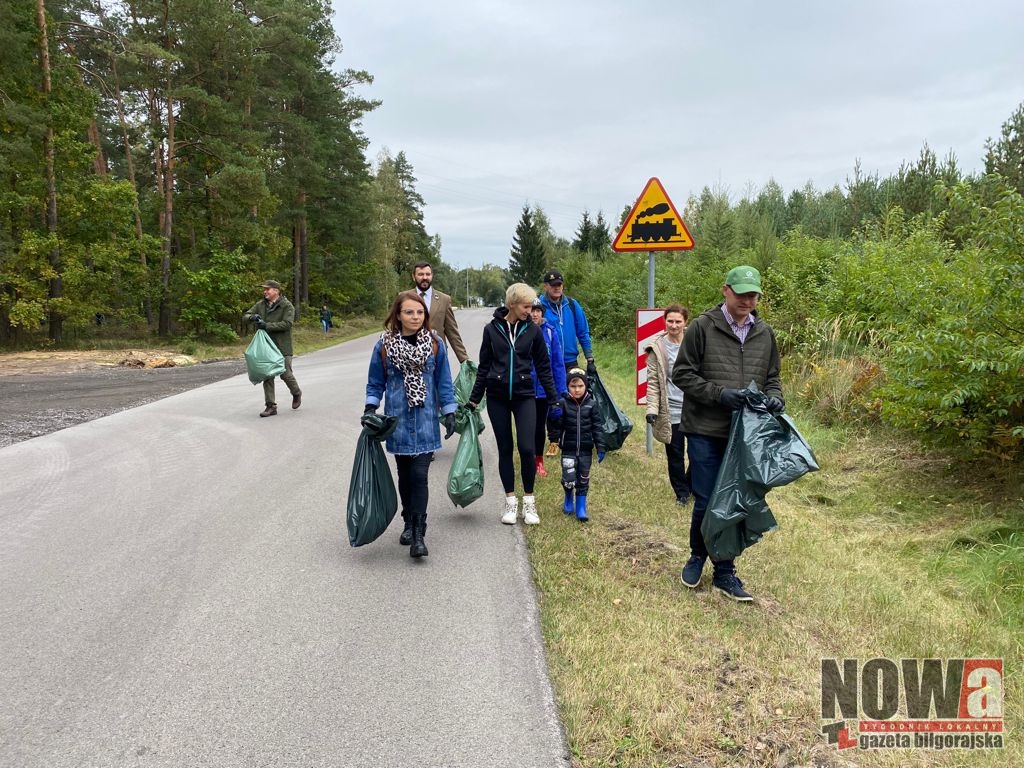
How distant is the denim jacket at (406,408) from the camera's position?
4332mm

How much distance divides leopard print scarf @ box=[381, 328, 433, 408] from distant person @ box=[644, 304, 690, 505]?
220 cm

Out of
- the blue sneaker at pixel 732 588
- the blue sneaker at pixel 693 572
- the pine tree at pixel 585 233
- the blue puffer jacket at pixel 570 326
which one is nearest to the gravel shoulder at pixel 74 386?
the blue puffer jacket at pixel 570 326

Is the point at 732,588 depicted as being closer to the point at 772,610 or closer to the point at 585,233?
the point at 772,610

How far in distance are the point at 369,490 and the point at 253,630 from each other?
3.86ft

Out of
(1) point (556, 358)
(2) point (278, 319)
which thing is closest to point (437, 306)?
(1) point (556, 358)

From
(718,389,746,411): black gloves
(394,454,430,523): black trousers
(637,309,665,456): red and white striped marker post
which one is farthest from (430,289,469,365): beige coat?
(718,389,746,411): black gloves

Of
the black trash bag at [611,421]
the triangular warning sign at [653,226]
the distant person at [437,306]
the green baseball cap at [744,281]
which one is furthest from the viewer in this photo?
the distant person at [437,306]

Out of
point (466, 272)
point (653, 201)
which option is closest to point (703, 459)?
point (653, 201)

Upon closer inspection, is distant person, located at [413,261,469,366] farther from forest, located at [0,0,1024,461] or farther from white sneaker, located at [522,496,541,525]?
forest, located at [0,0,1024,461]

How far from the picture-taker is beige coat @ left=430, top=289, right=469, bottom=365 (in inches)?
283

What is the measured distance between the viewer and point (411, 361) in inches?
170

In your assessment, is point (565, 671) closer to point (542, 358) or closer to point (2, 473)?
point (542, 358)

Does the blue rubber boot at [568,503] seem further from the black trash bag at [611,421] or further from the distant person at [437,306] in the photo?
the distant person at [437,306]

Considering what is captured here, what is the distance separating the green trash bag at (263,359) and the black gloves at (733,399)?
7.02 meters
